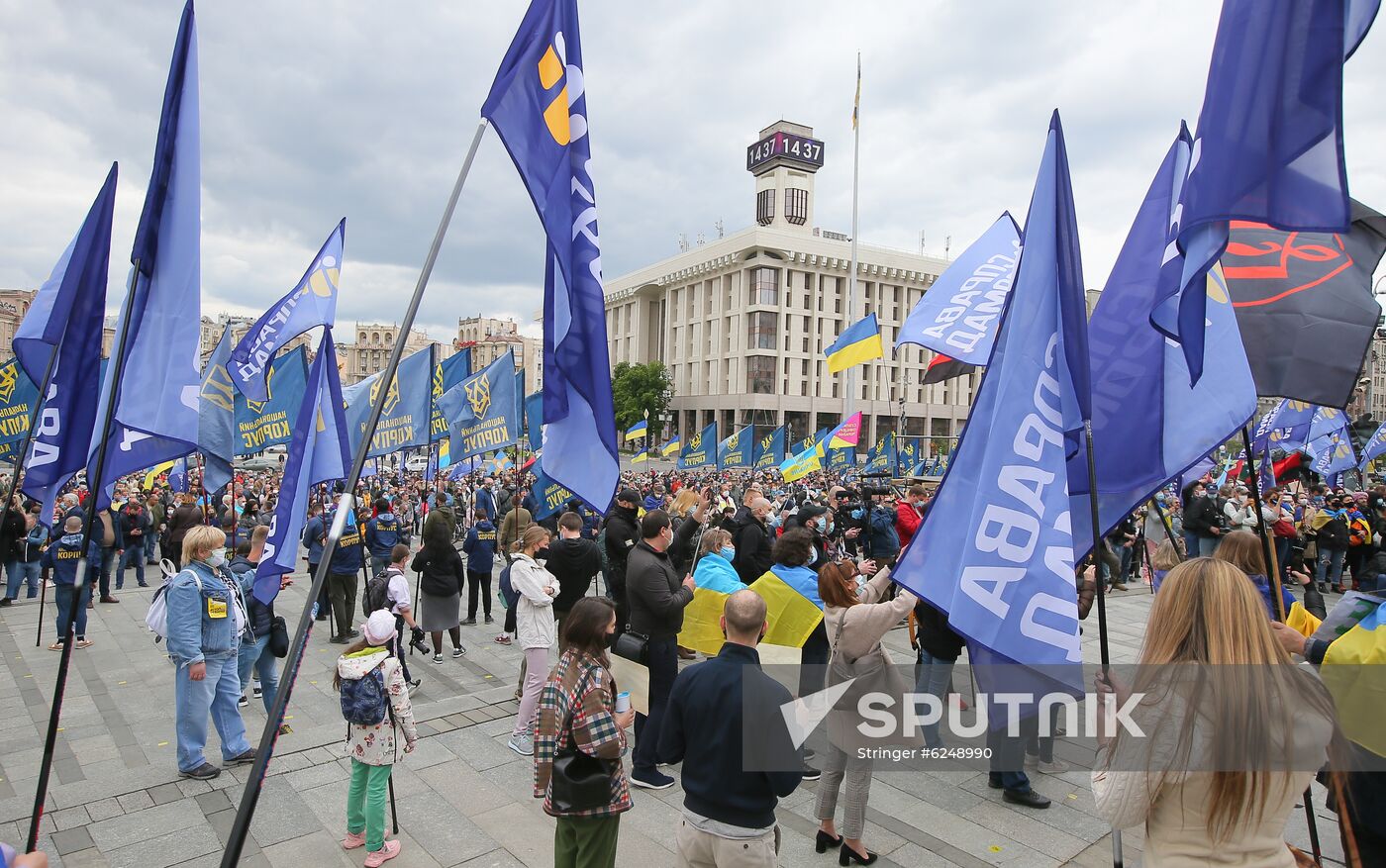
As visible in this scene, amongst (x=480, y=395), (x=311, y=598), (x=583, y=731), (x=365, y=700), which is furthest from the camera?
(x=480, y=395)

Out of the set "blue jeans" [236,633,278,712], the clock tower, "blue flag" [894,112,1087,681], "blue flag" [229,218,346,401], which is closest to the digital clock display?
the clock tower

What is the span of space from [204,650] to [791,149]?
271ft

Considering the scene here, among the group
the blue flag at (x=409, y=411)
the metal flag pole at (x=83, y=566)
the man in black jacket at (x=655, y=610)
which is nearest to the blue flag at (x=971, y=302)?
the man in black jacket at (x=655, y=610)

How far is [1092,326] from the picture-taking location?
4.23 metres

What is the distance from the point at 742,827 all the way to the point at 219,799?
4.19 meters

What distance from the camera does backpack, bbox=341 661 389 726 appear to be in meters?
4.45

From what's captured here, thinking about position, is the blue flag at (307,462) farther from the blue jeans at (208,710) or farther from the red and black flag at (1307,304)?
the red and black flag at (1307,304)

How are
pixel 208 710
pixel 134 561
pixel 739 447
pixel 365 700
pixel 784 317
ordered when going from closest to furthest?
pixel 365 700 → pixel 208 710 → pixel 134 561 → pixel 739 447 → pixel 784 317

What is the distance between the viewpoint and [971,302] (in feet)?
24.8

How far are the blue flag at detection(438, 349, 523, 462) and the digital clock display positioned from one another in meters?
73.5

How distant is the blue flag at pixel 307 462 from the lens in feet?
22.0

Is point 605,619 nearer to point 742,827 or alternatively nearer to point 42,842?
point 742,827

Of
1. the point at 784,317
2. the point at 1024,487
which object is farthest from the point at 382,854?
the point at 784,317

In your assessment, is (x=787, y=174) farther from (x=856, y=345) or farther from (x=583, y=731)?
(x=583, y=731)
